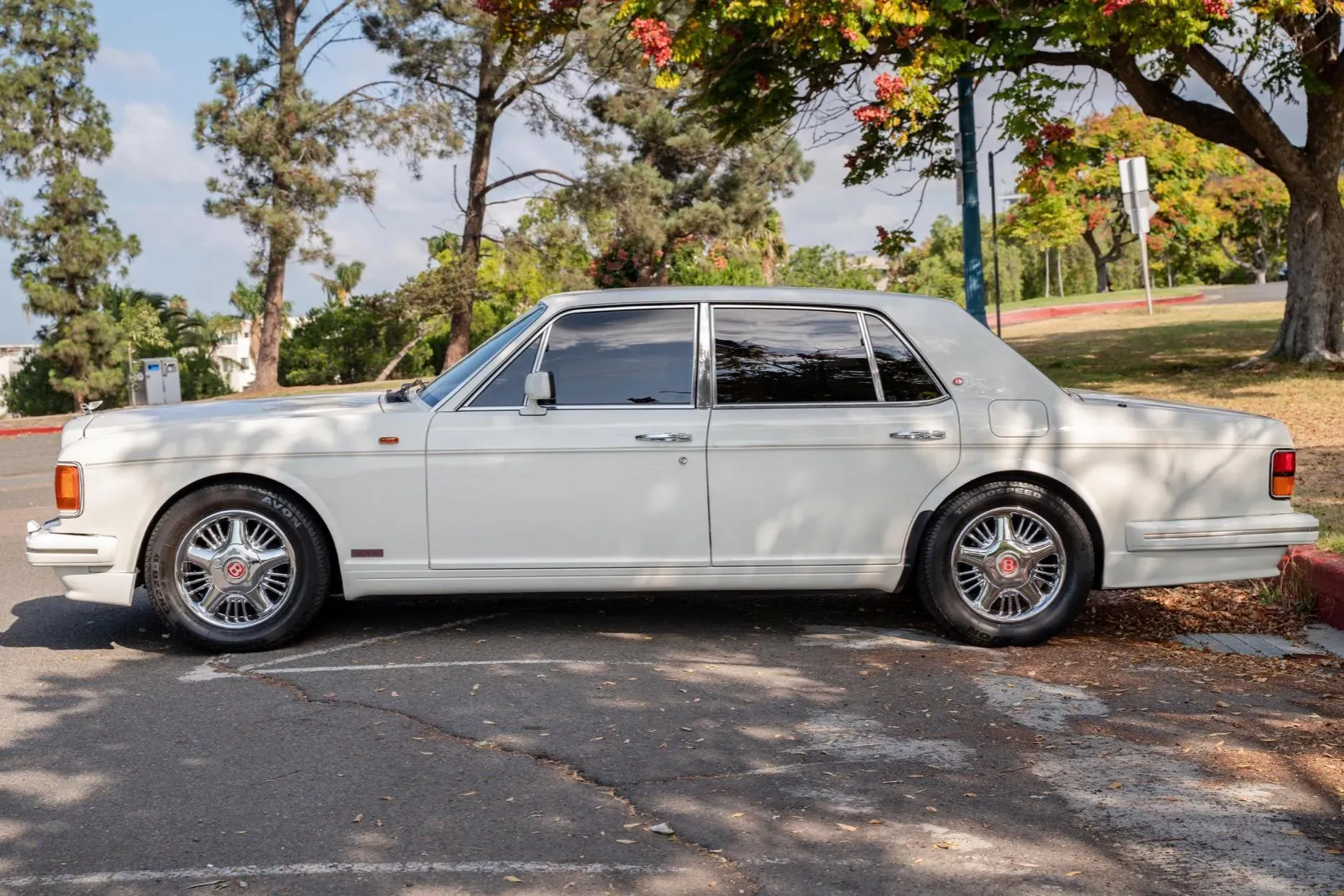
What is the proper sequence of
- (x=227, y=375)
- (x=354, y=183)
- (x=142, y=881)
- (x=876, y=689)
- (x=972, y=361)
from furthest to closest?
(x=227, y=375) < (x=354, y=183) < (x=972, y=361) < (x=876, y=689) < (x=142, y=881)

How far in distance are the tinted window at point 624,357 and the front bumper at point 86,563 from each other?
210cm

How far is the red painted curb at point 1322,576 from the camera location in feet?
21.7

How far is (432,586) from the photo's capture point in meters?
6.14

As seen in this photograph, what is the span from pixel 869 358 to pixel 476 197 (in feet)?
91.8

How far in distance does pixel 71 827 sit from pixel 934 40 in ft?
40.4

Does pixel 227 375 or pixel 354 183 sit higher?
pixel 354 183

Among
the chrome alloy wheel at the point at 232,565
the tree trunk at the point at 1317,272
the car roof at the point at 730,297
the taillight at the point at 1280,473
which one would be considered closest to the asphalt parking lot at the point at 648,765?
the chrome alloy wheel at the point at 232,565

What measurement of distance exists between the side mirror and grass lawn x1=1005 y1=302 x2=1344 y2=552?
13.7 ft

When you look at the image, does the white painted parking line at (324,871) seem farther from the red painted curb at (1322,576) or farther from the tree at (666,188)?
the tree at (666,188)

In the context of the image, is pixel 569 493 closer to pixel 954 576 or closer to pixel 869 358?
pixel 869 358

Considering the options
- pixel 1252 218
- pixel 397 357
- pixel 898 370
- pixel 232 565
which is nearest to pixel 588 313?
pixel 898 370

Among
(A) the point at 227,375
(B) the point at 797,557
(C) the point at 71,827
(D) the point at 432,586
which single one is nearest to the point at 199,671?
(D) the point at 432,586

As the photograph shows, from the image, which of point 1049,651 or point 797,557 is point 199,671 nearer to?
point 797,557

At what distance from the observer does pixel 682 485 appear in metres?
6.09
